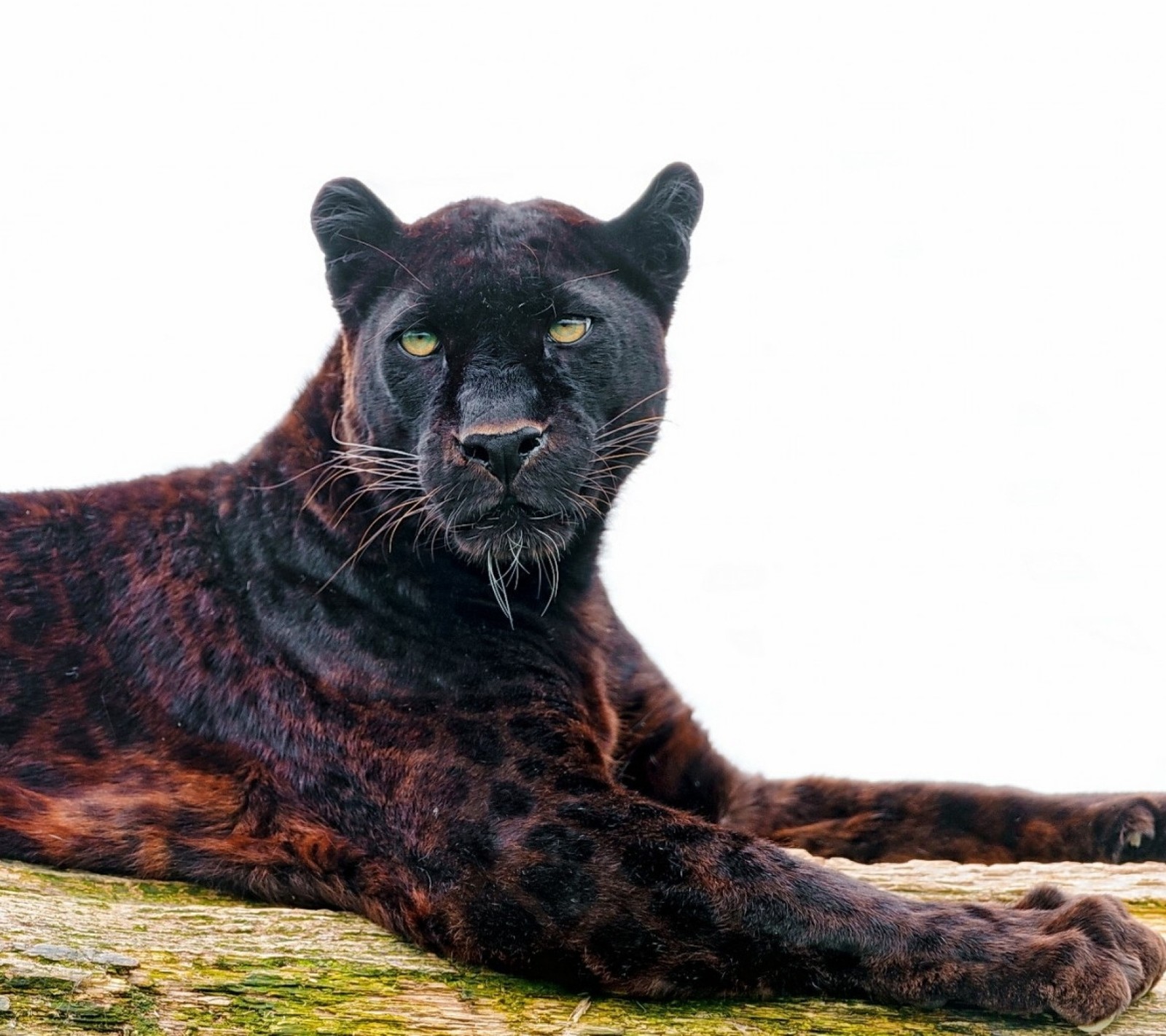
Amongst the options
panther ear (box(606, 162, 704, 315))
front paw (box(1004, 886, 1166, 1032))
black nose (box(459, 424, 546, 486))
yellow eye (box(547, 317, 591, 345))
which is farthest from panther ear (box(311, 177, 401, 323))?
front paw (box(1004, 886, 1166, 1032))

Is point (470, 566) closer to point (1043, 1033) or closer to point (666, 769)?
point (666, 769)

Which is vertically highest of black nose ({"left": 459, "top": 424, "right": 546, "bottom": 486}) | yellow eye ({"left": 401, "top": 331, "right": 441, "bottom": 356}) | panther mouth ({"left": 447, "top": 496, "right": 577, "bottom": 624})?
yellow eye ({"left": 401, "top": 331, "right": 441, "bottom": 356})

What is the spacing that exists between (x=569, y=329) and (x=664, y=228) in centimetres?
85

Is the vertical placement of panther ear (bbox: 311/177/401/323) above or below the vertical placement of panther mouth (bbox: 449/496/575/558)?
above

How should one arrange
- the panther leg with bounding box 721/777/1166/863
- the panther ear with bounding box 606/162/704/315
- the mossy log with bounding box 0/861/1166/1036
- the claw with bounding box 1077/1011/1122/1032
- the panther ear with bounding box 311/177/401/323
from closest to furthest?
the mossy log with bounding box 0/861/1166/1036
the claw with bounding box 1077/1011/1122/1032
the panther ear with bounding box 311/177/401/323
the panther ear with bounding box 606/162/704/315
the panther leg with bounding box 721/777/1166/863

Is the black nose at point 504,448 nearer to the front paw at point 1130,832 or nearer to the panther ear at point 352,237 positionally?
the panther ear at point 352,237

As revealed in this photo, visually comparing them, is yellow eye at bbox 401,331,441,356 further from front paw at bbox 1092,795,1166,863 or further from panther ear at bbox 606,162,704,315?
front paw at bbox 1092,795,1166,863

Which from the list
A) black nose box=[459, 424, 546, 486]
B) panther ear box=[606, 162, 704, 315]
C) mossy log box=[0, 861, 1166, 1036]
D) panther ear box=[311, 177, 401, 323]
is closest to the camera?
mossy log box=[0, 861, 1166, 1036]

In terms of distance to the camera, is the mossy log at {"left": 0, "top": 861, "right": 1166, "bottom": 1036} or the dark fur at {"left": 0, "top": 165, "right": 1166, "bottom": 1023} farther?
the dark fur at {"left": 0, "top": 165, "right": 1166, "bottom": 1023}

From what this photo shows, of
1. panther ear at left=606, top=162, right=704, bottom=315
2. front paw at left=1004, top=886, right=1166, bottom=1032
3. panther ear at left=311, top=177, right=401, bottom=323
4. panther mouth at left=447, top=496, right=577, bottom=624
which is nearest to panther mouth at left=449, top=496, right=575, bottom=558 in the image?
panther mouth at left=447, top=496, right=577, bottom=624

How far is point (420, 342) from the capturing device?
17.1 feet

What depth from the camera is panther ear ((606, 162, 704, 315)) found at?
569 centimetres

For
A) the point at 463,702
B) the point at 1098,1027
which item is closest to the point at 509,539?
the point at 463,702

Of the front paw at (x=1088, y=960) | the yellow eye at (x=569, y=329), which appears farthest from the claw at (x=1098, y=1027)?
the yellow eye at (x=569, y=329)
